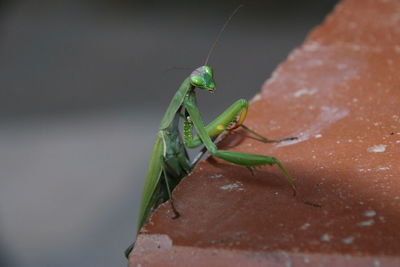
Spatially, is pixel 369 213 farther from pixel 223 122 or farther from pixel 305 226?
pixel 223 122

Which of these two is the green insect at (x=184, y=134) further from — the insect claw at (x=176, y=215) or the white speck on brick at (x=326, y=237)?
the white speck on brick at (x=326, y=237)

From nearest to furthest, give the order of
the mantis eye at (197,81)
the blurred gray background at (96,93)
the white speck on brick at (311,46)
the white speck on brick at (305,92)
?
the mantis eye at (197,81) → the white speck on brick at (305,92) → the white speck on brick at (311,46) → the blurred gray background at (96,93)

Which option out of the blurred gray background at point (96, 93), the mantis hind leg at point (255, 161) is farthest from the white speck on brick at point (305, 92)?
the blurred gray background at point (96, 93)

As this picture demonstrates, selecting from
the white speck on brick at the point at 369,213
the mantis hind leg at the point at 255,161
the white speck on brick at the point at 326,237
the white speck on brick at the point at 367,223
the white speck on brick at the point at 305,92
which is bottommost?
the white speck on brick at the point at 305,92

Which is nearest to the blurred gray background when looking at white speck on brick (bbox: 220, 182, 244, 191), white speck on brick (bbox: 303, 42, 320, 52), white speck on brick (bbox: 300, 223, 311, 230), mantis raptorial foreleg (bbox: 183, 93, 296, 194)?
white speck on brick (bbox: 303, 42, 320, 52)

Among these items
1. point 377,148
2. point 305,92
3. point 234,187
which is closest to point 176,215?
point 234,187

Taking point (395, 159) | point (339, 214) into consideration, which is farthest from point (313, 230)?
point (395, 159)
